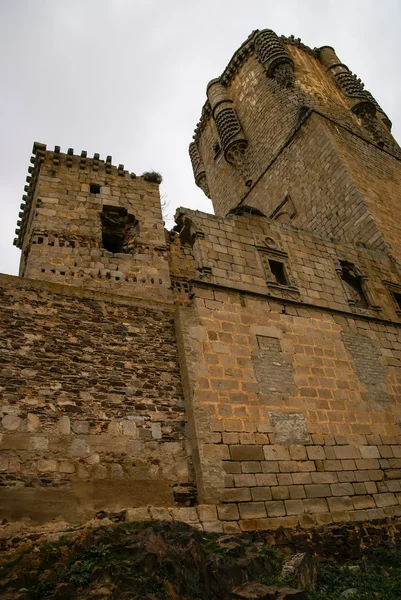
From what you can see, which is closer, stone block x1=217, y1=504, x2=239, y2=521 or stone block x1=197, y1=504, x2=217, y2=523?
stone block x1=197, y1=504, x2=217, y2=523

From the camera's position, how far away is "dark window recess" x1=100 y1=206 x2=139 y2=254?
925 cm

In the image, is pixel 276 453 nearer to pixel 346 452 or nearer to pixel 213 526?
pixel 346 452

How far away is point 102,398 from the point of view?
20.9 feet

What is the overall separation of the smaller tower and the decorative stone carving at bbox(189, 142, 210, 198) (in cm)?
1373

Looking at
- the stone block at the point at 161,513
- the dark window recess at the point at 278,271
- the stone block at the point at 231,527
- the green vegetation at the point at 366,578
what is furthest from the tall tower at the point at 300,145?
the stone block at the point at 161,513

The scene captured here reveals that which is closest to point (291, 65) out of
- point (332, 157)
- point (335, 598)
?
point (332, 157)

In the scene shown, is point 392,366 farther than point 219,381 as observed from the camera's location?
Yes

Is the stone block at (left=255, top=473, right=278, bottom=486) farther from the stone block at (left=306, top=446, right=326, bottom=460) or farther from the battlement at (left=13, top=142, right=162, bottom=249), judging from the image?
the battlement at (left=13, top=142, right=162, bottom=249)

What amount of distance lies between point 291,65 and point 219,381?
16144 millimetres

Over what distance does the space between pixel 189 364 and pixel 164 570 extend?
2.93m

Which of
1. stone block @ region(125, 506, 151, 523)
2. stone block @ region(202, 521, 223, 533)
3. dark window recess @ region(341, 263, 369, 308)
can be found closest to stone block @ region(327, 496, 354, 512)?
stone block @ region(202, 521, 223, 533)

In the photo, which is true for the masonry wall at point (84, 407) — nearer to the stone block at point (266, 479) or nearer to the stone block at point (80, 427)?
the stone block at point (80, 427)

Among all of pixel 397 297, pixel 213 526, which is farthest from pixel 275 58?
pixel 213 526

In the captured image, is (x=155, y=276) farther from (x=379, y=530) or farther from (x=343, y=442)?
(x=379, y=530)
